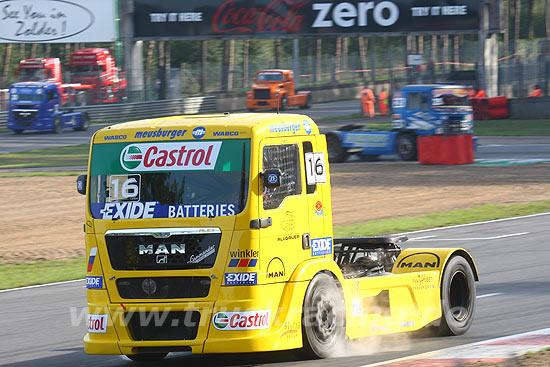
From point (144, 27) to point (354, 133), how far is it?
24.1 metres

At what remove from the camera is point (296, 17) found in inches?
2053

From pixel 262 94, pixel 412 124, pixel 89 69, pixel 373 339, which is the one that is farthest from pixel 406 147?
pixel 89 69

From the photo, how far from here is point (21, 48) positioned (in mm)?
91062

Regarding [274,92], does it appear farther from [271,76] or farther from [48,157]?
[48,157]

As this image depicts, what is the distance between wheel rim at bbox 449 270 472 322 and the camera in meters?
9.97

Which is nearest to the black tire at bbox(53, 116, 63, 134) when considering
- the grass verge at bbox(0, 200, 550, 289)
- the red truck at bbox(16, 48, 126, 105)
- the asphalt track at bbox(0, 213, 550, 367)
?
the red truck at bbox(16, 48, 126, 105)

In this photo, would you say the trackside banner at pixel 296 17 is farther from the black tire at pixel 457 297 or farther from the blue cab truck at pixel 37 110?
the black tire at pixel 457 297

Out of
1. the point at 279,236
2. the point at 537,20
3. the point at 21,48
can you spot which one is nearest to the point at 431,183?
the point at 279,236

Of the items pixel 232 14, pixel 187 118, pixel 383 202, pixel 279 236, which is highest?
pixel 232 14

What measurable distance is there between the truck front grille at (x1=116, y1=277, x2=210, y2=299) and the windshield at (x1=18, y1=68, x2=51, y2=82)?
4979 centimetres

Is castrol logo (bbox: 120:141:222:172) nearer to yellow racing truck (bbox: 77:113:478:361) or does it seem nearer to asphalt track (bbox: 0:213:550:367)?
yellow racing truck (bbox: 77:113:478:361)

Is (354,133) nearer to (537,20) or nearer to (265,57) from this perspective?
(265,57)

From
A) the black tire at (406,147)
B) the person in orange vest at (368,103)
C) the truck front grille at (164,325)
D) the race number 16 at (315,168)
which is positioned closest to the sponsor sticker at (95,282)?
the truck front grille at (164,325)

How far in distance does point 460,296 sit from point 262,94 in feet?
148
